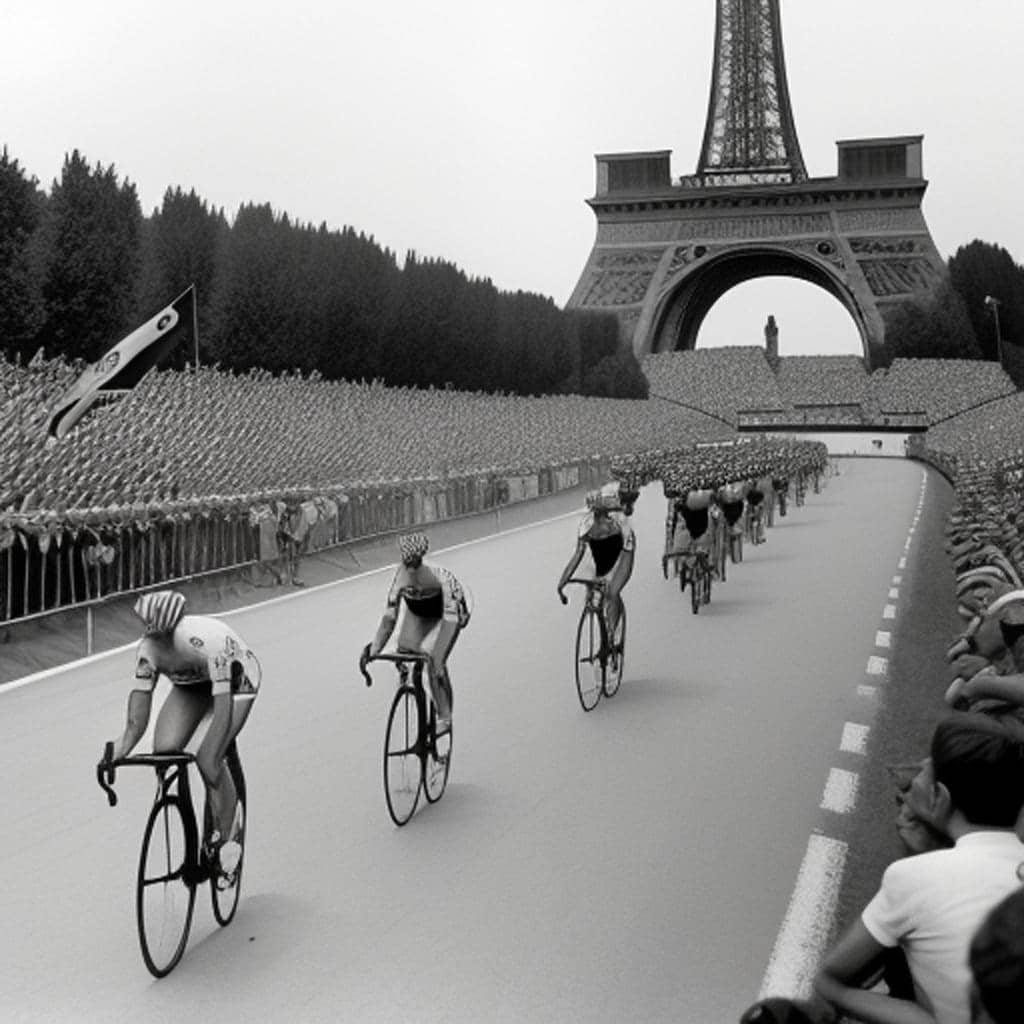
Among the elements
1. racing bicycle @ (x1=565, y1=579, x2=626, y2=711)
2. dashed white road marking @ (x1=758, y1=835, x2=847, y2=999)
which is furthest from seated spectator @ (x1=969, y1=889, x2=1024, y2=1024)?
racing bicycle @ (x1=565, y1=579, x2=626, y2=711)

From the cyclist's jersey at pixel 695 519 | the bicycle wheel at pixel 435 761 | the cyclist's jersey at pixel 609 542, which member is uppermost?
the cyclist's jersey at pixel 609 542

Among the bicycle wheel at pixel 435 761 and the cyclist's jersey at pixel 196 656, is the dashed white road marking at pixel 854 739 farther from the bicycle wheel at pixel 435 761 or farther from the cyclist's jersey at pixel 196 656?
the cyclist's jersey at pixel 196 656

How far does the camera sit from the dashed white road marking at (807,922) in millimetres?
5352

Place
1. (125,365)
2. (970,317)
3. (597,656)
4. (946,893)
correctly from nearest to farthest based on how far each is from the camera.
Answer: (946,893) → (597,656) → (125,365) → (970,317)

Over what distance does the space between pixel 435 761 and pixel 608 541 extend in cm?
326

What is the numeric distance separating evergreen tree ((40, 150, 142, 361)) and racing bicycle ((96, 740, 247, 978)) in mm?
32511

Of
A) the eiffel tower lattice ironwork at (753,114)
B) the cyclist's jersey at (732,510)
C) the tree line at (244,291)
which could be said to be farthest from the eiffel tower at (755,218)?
the cyclist's jersey at (732,510)

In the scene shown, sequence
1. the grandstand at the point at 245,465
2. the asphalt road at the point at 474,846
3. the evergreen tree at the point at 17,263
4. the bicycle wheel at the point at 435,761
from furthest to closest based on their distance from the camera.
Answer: the evergreen tree at the point at 17,263 → the grandstand at the point at 245,465 → the bicycle wheel at the point at 435,761 → the asphalt road at the point at 474,846

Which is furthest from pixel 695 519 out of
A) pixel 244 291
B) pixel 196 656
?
pixel 244 291

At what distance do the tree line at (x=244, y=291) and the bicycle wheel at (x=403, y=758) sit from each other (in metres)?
26.7

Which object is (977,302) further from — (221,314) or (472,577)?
(472,577)

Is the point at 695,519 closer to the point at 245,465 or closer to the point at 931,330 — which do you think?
the point at 245,465

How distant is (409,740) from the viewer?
7.79 metres

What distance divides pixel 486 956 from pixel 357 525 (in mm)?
20055
